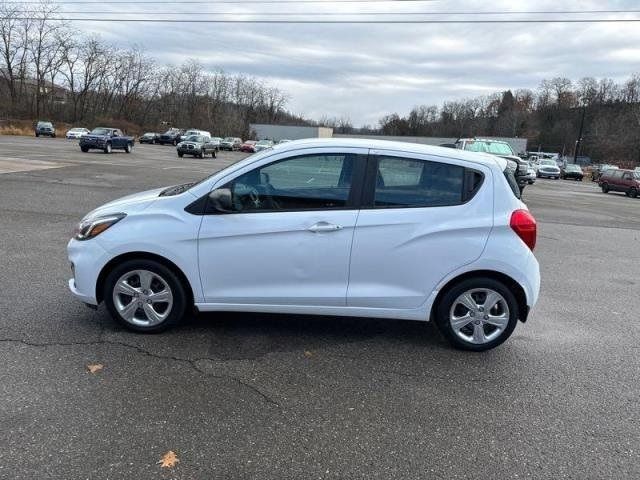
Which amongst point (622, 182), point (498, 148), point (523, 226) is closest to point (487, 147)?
point (498, 148)

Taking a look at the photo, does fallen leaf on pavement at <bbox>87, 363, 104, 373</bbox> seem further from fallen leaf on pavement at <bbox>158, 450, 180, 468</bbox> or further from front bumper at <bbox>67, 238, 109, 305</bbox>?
fallen leaf on pavement at <bbox>158, 450, 180, 468</bbox>

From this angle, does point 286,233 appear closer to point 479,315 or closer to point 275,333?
point 275,333

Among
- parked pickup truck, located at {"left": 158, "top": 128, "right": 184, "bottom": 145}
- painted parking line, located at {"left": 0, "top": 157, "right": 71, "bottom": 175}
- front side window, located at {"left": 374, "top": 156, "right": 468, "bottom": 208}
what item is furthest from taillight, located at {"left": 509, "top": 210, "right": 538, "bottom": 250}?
parked pickup truck, located at {"left": 158, "top": 128, "right": 184, "bottom": 145}

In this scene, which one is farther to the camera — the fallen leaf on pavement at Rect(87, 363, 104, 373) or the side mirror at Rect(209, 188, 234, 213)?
the side mirror at Rect(209, 188, 234, 213)

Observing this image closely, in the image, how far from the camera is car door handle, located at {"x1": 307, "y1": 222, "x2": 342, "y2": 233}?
4.05 metres

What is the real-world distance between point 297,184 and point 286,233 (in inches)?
17.6

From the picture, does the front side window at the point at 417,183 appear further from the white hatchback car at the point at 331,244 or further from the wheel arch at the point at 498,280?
the wheel arch at the point at 498,280

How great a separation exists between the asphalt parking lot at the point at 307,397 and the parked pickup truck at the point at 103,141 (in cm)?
3071

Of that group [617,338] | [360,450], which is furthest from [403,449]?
[617,338]

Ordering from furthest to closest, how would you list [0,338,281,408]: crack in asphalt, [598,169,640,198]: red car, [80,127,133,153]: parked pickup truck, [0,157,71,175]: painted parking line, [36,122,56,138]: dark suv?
1. [36,122,56,138]: dark suv
2. [80,127,133,153]: parked pickup truck
3. [598,169,640,198]: red car
4. [0,157,71,175]: painted parking line
5. [0,338,281,408]: crack in asphalt

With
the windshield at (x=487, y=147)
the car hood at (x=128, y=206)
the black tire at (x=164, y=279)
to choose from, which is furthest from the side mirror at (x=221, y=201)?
the windshield at (x=487, y=147)

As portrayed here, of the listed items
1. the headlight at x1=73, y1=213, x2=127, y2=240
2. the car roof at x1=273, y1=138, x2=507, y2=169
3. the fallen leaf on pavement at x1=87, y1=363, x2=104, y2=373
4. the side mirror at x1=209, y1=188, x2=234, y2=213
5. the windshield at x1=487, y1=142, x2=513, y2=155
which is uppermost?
the windshield at x1=487, y1=142, x2=513, y2=155

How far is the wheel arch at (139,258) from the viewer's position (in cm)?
420

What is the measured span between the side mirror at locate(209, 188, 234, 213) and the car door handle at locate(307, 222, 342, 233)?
70 centimetres
